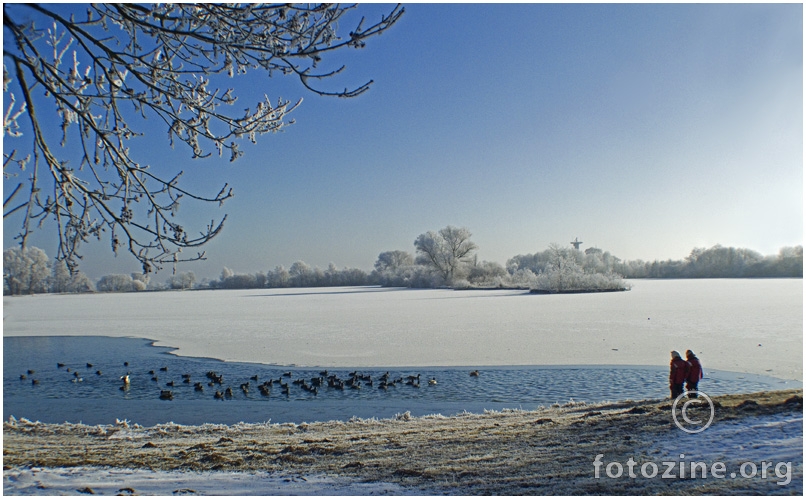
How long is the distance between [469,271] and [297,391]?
5531cm

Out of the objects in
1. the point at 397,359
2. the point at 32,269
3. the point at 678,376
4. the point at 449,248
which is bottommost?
the point at 397,359

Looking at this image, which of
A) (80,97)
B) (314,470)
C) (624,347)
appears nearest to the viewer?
(80,97)

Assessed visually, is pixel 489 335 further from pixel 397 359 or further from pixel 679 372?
pixel 679 372

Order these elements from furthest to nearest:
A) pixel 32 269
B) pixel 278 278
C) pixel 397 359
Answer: pixel 278 278
pixel 32 269
pixel 397 359

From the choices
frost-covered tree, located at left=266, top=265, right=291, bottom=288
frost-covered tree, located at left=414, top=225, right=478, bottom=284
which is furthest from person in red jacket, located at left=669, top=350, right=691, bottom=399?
frost-covered tree, located at left=266, top=265, right=291, bottom=288

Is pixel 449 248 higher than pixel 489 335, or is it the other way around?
pixel 449 248

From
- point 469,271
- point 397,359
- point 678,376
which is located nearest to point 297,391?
point 397,359

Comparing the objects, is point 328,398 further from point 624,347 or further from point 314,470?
point 624,347

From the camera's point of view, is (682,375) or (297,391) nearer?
(682,375)

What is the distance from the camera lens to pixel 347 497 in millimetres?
4219

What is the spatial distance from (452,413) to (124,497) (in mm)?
4969

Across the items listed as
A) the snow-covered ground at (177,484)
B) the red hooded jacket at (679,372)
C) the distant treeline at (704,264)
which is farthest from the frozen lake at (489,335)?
the distant treeline at (704,264)

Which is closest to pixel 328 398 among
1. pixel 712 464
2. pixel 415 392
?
pixel 415 392

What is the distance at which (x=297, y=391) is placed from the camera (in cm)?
1001
